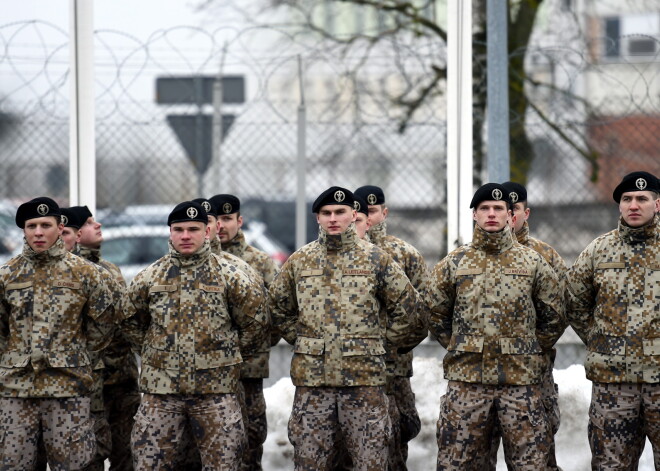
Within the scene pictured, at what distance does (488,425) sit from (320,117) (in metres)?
3.92

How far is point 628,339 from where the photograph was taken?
536cm

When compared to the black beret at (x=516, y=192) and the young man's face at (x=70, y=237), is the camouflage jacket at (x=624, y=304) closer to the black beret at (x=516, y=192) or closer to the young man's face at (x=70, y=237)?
the black beret at (x=516, y=192)

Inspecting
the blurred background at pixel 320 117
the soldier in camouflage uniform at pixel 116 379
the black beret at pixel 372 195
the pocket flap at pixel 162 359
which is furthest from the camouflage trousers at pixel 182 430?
the blurred background at pixel 320 117

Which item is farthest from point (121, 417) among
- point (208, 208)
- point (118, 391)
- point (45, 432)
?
point (208, 208)

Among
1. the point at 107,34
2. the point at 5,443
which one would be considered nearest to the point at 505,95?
the point at 107,34

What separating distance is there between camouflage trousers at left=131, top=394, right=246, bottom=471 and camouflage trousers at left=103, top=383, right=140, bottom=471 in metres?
0.98

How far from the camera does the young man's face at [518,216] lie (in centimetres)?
627

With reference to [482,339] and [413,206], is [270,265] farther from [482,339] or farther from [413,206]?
[413,206]

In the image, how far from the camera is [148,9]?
41.1ft

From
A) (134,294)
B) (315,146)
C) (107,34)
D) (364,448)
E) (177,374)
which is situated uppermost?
(107,34)

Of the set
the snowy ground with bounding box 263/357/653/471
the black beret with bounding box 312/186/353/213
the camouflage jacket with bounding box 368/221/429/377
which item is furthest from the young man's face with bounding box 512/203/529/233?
the snowy ground with bounding box 263/357/653/471

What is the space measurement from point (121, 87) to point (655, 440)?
4.78 metres

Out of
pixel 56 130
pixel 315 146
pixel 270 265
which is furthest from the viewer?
pixel 315 146

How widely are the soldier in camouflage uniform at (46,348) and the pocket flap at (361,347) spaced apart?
1378 millimetres
